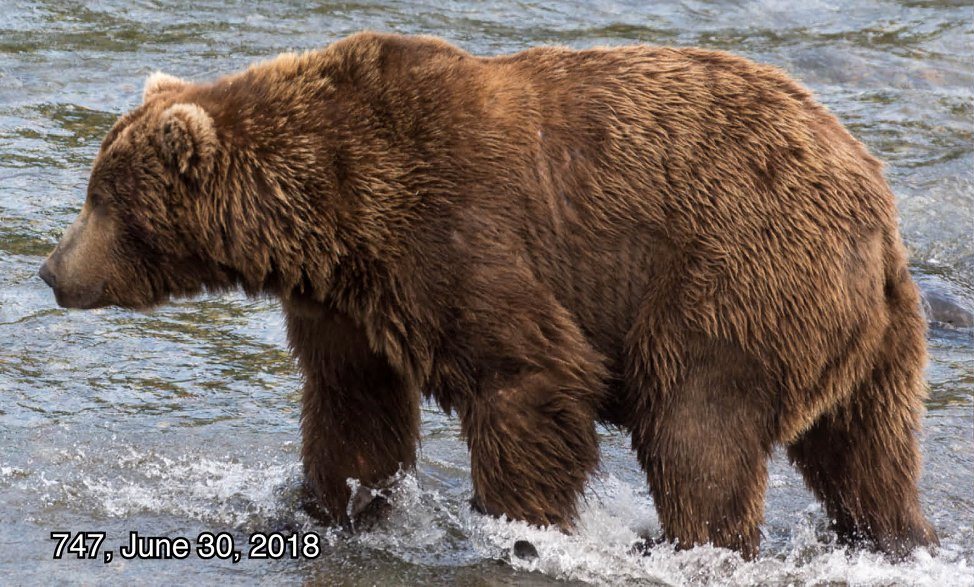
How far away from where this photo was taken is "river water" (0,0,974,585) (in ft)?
17.8

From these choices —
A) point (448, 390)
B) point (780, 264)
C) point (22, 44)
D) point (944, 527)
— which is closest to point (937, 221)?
point (944, 527)

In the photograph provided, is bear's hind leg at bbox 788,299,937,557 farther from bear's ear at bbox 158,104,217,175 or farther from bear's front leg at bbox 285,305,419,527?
bear's ear at bbox 158,104,217,175

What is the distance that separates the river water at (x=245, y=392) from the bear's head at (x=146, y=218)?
3.29ft

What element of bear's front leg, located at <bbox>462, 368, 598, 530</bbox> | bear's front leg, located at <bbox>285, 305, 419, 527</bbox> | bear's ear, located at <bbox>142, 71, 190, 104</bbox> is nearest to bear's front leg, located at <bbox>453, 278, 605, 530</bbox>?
bear's front leg, located at <bbox>462, 368, 598, 530</bbox>

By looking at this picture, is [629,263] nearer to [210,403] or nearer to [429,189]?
[429,189]

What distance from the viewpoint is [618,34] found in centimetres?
1310

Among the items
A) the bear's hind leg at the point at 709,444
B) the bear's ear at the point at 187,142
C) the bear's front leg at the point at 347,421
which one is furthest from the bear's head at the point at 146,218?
the bear's hind leg at the point at 709,444

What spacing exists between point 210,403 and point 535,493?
233 cm

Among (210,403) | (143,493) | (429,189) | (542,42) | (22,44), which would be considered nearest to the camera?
(429,189)

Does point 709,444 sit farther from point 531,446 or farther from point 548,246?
point 548,246

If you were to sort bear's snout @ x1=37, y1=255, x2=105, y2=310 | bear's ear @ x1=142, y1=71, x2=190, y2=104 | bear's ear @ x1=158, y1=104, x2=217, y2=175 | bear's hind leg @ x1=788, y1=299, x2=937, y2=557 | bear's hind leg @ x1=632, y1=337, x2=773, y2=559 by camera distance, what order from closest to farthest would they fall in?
1. bear's ear @ x1=158, y1=104, x2=217, y2=175
2. bear's hind leg @ x1=632, y1=337, x2=773, y2=559
3. bear's snout @ x1=37, y1=255, x2=105, y2=310
4. bear's hind leg @ x1=788, y1=299, x2=937, y2=557
5. bear's ear @ x1=142, y1=71, x2=190, y2=104

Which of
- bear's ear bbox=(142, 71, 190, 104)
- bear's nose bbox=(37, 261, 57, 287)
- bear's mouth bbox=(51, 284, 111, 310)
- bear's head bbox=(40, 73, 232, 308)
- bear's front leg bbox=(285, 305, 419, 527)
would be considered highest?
bear's ear bbox=(142, 71, 190, 104)

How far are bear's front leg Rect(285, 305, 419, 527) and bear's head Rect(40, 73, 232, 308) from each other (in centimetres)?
51

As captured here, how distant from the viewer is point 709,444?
5.18 metres
